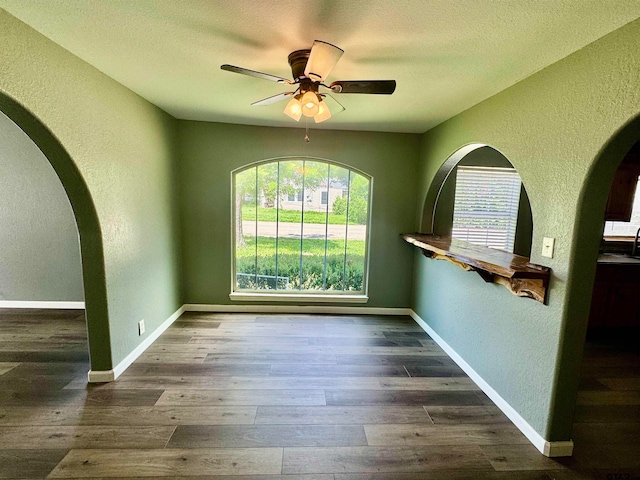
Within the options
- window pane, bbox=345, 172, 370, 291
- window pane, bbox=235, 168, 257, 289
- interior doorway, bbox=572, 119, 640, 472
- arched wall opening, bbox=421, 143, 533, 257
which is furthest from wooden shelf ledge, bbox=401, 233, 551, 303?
window pane, bbox=235, 168, 257, 289

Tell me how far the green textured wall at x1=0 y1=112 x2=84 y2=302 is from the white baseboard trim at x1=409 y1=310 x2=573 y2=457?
472 cm

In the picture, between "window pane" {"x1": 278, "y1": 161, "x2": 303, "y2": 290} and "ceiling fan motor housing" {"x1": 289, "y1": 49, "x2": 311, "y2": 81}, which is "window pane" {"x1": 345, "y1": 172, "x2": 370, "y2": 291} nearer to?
"window pane" {"x1": 278, "y1": 161, "x2": 303, "y2": 290}

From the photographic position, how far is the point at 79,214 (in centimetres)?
210

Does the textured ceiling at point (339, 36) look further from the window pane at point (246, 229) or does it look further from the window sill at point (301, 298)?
the window sill at point (301, 298)

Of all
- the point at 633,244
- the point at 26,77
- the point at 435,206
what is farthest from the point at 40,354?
the point at 633,244

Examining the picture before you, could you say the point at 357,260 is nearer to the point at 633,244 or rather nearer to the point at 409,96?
the point at 409,96

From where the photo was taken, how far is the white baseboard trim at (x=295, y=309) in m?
3.81

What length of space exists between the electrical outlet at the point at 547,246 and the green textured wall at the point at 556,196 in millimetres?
36

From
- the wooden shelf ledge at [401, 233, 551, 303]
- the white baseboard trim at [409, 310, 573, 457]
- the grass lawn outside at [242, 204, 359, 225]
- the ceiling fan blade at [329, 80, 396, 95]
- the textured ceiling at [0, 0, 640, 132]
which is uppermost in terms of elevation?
the textured ceiling at [0, 0, 640, 132]

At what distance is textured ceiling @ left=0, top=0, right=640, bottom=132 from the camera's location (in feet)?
4.36

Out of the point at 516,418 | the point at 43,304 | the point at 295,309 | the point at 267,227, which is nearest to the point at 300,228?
the point at 267,227

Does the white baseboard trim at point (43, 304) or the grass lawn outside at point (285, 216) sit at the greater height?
the grass lawn outside at point (285, 216)

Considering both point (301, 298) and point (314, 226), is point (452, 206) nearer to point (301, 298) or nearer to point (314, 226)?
point (314, 226)

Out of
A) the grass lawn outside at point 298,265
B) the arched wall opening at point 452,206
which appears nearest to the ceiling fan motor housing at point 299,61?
the arched wall opening at point 452,206
